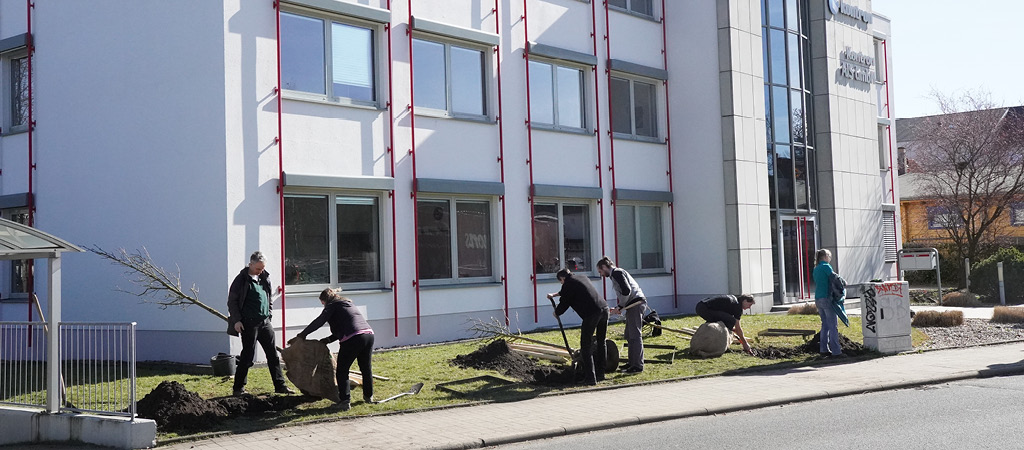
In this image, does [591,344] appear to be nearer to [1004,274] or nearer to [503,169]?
[503,169]

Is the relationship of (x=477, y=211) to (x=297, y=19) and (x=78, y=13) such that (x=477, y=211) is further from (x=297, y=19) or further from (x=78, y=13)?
(x=78, y=13)

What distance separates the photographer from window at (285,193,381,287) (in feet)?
50.4

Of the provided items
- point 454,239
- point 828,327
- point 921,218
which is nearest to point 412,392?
point 454,239

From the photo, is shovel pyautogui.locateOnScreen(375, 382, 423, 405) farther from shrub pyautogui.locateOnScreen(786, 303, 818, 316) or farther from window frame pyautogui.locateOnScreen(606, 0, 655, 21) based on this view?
shrub pyautogui.locateOnScreen(786, 303, 818, 316)

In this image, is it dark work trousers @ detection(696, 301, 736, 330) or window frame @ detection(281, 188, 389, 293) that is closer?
dark work trousers @ detection(696, 301, 736, 330)

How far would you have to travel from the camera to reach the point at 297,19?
51.4 feet

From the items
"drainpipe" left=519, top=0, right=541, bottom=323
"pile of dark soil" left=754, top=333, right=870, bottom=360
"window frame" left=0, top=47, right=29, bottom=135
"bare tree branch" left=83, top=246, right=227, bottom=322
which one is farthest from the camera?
"drainpipe" left=519, top=0, right=541, bottom=323

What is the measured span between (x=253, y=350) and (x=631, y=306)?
5.02 m

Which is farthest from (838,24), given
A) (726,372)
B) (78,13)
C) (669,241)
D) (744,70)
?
(78,13)

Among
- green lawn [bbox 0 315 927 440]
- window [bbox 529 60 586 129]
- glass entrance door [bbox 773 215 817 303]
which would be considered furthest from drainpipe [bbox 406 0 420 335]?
glass entrance door [bbox 773 215 817 303]

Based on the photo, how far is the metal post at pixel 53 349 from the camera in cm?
938

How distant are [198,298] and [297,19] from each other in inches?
189

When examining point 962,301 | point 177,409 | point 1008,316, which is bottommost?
point 177,409

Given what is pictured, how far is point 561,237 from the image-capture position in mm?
20031
